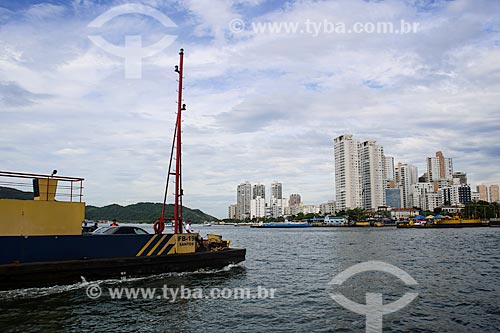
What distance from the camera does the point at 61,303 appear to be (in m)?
13.0

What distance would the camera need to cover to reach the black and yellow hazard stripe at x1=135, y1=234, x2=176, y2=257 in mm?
17714

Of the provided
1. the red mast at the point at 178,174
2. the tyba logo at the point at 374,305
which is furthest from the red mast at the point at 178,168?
the tyba logo at the point at 374,305

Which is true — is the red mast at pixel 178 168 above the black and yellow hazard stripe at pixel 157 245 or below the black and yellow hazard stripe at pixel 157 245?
above

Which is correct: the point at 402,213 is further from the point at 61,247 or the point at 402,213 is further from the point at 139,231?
the point at 61,247

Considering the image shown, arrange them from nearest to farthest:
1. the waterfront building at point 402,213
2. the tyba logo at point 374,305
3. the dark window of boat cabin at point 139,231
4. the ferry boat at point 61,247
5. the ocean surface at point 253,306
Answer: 1. the ocean surface at point 253,306
2. the tyba logo at point 374,305
3. the ferry boat at point 61,247
4. the dark window of boat cabin at point 139,231
5. the waterfront building at point 402,213

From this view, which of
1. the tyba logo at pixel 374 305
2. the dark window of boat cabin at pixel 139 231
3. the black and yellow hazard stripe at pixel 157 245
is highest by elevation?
the dark window of boat cabin at pixel 139 231

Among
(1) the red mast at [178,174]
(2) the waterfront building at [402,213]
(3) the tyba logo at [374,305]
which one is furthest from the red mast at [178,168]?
(2) the waterfront building at [402,213]

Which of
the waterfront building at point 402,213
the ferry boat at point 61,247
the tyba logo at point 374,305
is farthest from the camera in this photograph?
the waterfront building at point 402,213

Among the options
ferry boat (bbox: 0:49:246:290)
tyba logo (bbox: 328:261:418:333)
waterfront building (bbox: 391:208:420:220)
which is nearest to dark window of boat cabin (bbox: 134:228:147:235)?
ferry boat (bbox: 0:49:246:290)

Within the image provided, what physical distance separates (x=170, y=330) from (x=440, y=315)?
8.12 m

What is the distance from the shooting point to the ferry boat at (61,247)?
14.1m

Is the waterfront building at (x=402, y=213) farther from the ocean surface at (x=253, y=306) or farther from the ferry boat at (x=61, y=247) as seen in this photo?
the ferry boat at (x=61, y=247)

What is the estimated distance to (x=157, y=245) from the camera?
18.2 m

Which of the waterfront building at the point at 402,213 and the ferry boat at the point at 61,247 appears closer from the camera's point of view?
the ferry boat at the point at 61,247
